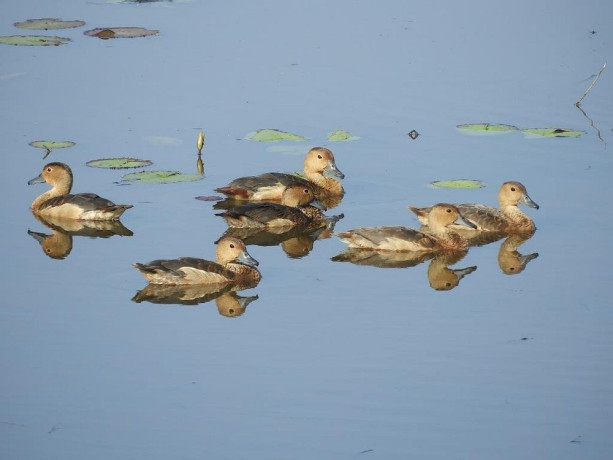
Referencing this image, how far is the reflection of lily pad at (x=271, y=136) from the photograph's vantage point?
16.4m

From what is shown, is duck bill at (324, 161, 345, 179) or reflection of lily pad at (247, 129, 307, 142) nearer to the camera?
duck bill at (324, 161, 345, 179)

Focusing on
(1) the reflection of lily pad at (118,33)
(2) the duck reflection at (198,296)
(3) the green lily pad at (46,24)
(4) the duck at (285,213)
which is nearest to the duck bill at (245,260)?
(2) the duck reflection at (198,296)

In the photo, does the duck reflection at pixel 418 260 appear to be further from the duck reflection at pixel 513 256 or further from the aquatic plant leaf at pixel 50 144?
the aquatic plant leaf at pixel 50 144

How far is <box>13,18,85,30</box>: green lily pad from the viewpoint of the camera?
20266 millimetres

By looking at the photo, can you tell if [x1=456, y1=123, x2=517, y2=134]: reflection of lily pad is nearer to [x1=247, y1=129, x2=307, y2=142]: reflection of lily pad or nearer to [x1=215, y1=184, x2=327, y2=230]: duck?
[x1=247, y1=129, x2=307, y2=142]: reflection of lily pad

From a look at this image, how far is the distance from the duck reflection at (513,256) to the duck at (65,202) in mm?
3948

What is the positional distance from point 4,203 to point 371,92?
18.6 feet

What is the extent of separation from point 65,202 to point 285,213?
2386mm

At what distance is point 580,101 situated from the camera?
58.7 ft

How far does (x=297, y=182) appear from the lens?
1534 cm

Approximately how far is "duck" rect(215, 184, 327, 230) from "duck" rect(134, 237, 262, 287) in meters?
1.32

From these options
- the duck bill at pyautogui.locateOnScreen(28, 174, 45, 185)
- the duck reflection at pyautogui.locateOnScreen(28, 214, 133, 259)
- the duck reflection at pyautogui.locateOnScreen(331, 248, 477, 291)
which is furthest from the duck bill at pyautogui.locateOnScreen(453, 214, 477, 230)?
the duck bill at pyautogui.locateOnScreen(28, 174, 45, 185)

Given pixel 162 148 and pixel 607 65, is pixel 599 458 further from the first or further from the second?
pixel 607 65

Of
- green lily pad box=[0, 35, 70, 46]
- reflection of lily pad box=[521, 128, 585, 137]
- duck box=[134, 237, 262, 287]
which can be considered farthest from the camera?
green lily pad box=[0, 35, 70, 46]
